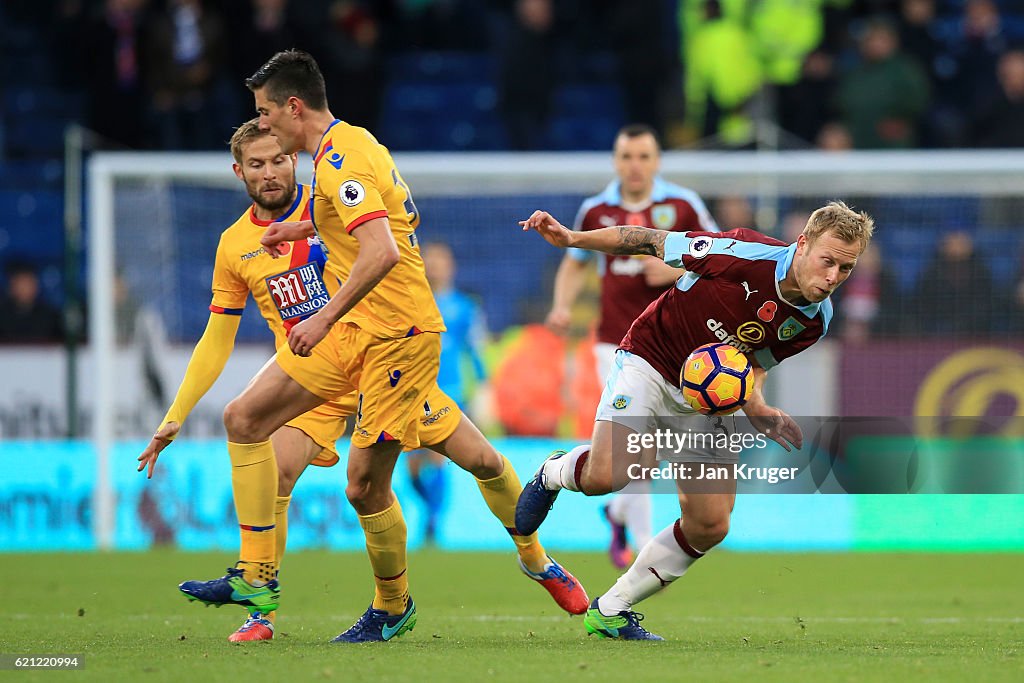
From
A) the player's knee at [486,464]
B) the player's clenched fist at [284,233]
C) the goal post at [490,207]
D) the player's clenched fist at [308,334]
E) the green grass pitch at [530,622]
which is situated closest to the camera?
the green grass pitch at [530,622]

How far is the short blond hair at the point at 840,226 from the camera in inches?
242

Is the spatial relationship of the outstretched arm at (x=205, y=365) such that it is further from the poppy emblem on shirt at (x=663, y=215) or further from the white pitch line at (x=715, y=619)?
the poppy emblem on shirt at (x=663, y=215)

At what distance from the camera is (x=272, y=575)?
6.78 metres

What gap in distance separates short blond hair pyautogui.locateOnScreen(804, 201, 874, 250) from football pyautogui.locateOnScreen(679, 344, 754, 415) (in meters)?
0.58

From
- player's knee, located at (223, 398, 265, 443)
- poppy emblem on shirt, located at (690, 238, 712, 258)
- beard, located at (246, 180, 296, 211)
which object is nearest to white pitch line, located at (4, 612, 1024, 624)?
player's knee, located at (223, 398, 265, 443)

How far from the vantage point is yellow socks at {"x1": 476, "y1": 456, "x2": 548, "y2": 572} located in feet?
23.2

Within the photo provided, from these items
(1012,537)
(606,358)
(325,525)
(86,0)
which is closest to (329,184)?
(606,358)

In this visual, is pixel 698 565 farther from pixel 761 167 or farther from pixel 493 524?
pixel 761 167

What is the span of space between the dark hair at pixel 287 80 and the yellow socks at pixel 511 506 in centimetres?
187

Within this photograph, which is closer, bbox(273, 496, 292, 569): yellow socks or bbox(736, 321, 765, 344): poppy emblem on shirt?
bbox(736, 321, 765, 344): poppy emblem on shirt

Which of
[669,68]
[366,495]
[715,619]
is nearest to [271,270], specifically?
[366,495]

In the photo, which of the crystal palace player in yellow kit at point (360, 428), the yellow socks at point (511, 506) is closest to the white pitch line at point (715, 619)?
the yellow socks at point (511, 506)

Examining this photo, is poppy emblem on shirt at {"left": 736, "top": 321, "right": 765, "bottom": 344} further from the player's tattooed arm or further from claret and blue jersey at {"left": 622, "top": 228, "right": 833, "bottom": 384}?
the player's tattooed arm

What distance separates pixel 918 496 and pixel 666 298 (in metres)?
6.86
